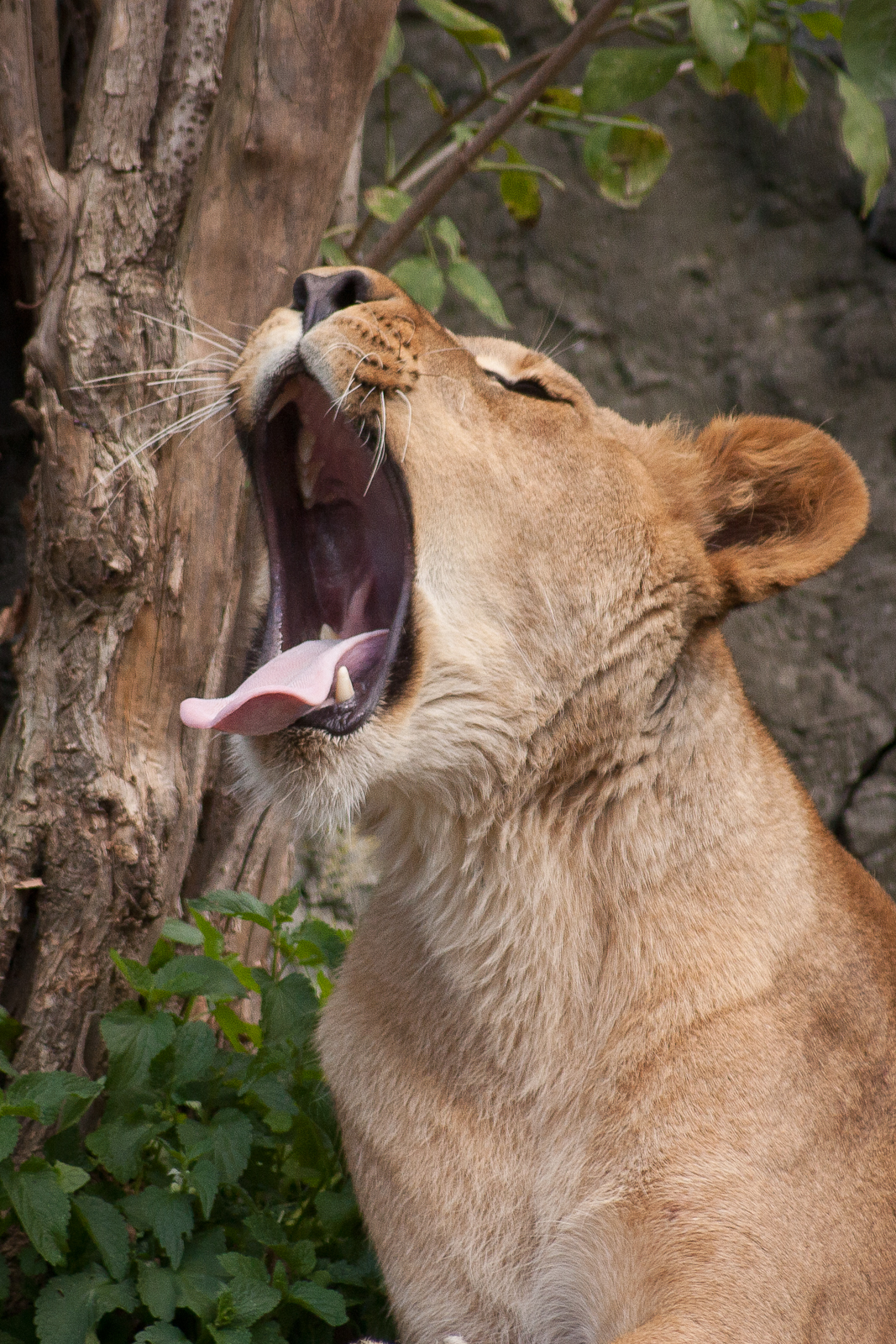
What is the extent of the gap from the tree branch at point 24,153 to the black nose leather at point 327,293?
0.62m

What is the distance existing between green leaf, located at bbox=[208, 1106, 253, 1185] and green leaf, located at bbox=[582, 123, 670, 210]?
231 centimetres

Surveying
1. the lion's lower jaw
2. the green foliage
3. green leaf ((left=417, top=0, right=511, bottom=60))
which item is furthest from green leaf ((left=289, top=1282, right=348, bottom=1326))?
green leaf ((left=417, top=0, right=511, bottom=60))

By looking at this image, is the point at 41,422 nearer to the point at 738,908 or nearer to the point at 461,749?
the point at 461,749

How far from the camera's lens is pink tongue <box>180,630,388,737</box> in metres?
1.80

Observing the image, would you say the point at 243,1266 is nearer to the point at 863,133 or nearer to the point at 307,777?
the point at 307,777

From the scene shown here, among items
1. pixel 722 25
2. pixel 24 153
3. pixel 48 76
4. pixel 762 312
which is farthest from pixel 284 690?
pixel 762 312

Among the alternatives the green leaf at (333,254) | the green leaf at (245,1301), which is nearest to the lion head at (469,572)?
the green leaf at (245,1301)

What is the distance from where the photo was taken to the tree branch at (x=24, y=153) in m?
2.37

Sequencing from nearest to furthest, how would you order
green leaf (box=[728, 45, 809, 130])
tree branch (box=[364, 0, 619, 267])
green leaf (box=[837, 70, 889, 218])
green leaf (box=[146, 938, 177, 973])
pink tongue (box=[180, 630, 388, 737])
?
pink tongue (box=[180, 630, 388, 737]) < green leaf (box=[146, 938, 177, 973]) < green leaf (box=[837, 70, 889, 218]) < tree branch (box=[364, 0, 619, 267]) < green leaf (box=[728, 45, 809, 130])

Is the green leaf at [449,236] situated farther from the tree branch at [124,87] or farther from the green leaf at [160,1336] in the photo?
the green leaf at [160,1336]

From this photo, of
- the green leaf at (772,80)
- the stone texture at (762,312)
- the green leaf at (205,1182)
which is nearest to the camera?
the green leaf at (205,1182)

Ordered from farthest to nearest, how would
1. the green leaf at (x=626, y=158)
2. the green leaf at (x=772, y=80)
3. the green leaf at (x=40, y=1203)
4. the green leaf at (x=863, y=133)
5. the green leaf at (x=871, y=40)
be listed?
the green leaf at (x=626, y=158), the green leaf at (x=772, y=80), the green leaf at (x=863, y=133), the green leaf at (x=871, y=40), the green leaf at (x=40, y=1203)

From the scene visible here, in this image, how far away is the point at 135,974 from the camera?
2.17m

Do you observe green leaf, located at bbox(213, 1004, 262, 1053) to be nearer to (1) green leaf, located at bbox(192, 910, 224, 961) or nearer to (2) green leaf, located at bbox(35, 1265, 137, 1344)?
(1) green leaf, located at bbox(192, 910, 224, 961)
